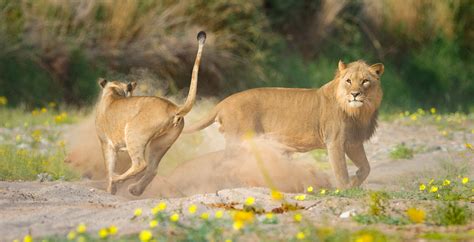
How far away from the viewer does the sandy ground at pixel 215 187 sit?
226 inches

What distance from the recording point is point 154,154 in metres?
7.65

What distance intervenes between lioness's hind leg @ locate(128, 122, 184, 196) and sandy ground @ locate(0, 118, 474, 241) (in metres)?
0.13

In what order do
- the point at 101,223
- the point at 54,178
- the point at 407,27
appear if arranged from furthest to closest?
1. the point at 407,27
2. the point at 54,178
3. the point at 101,223

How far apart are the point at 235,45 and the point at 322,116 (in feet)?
21.4

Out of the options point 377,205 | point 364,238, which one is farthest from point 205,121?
point 364,238

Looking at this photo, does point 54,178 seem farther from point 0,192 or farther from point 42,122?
point 42,122

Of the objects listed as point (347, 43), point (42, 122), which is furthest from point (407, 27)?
point (42, 122)

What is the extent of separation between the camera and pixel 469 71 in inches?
606

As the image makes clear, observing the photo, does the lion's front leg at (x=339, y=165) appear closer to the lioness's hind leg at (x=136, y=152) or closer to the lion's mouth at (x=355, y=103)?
the lion's mouth at (x=355, y=103)

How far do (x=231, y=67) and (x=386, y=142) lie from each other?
3793mm

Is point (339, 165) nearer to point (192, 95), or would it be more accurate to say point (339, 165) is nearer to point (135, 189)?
point (192, 95)

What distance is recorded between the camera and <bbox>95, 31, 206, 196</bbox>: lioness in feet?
24.3

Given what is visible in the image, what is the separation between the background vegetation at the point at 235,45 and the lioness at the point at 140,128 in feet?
18.9

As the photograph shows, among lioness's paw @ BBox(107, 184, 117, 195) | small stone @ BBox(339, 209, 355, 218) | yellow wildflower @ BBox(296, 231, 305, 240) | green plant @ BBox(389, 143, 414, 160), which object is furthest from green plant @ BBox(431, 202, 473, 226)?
green plant @ BBox(389, 143, 414, 160)
